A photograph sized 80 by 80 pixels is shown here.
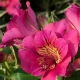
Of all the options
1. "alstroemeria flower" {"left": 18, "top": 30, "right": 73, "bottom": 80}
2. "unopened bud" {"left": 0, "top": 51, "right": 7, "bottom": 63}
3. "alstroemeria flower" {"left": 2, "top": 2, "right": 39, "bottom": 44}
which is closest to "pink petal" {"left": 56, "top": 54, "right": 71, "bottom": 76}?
"alstroemeria flower" {"left": 18, "top": 30, "right": 73, "bottom": 80}

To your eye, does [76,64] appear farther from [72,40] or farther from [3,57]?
[3,57]

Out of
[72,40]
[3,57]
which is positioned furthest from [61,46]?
[3,57]

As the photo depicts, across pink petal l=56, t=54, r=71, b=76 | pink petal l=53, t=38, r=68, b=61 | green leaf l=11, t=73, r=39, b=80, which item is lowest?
green leaf l=11, t=73, r=39, b=80

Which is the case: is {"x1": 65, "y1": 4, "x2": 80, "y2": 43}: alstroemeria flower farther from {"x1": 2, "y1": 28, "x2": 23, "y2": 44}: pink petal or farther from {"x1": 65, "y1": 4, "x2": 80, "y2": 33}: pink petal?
{"x1": 2, "y1": 28, "x2": 23, "y2": 44}: pink petal

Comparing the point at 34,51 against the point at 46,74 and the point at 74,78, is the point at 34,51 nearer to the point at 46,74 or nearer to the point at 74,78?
the point at 46,74

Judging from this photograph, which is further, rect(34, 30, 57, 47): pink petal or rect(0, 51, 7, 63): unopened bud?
rect(0, 51, 7, 63): unopened bud

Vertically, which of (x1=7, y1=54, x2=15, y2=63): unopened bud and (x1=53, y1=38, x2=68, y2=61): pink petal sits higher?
(x1=53, y1=38, x2=68, y2=61): pink petal

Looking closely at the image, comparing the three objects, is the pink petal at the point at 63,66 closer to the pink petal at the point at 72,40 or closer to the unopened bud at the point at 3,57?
the pink petal at the point at 72,40
